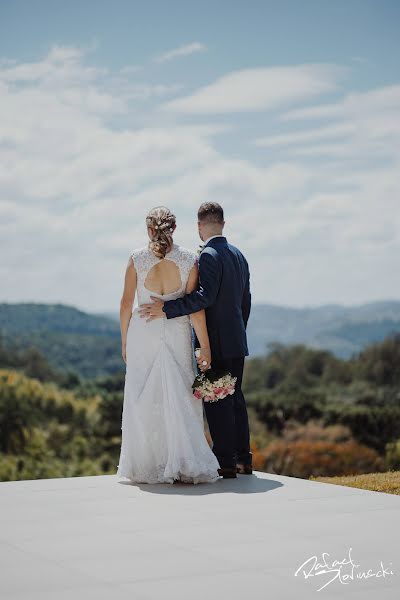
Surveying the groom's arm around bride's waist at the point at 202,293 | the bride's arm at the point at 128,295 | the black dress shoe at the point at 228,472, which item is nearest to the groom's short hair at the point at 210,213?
the groom's arm around bride's waist at the point at 202,293

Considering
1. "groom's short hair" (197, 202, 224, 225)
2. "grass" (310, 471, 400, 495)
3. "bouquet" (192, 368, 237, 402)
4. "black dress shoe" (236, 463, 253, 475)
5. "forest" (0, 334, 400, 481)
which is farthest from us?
"forest" (0, 334, 400, 481)

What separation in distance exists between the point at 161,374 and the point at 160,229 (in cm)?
95

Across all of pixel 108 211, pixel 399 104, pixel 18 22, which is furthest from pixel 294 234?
pixel 18 22

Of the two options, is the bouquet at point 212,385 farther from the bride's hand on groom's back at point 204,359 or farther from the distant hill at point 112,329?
the distant hill at point 112,329

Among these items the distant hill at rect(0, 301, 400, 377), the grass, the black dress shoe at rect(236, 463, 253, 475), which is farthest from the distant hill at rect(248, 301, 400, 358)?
the black dress shoe at rect(236, 463, 253, 475)

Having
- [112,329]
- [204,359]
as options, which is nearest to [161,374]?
[204,359]

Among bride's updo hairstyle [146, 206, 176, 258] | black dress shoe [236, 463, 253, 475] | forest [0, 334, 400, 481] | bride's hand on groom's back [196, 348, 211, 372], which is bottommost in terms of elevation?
forest [0, 334, 400, 481]

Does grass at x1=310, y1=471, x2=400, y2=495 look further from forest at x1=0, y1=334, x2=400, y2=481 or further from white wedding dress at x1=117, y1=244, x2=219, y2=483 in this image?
forest at x1=0, y1=334, x2=400, y2=481

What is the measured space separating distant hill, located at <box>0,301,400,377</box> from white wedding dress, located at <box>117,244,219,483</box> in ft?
209

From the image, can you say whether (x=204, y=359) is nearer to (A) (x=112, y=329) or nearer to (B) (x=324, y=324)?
(A) (x=112, y=329)

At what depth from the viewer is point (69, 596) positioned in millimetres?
4168

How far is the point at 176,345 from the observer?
289 inches

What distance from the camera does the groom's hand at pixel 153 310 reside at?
23.6ft

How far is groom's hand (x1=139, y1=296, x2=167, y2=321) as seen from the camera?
720 cm
